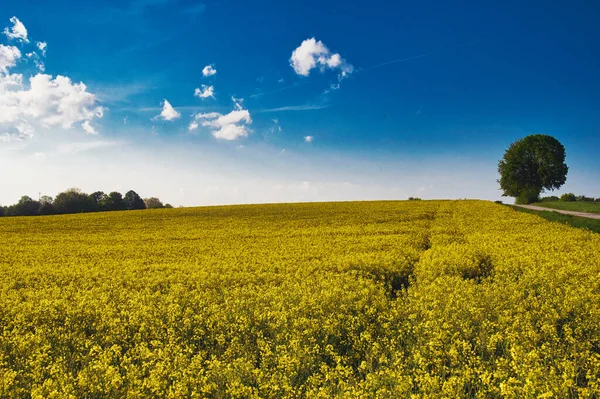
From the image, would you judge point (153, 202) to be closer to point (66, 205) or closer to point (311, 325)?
point (66, 205)

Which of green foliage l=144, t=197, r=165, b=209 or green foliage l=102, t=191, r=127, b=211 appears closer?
green foliage l=102, t=191, r=127, b=211

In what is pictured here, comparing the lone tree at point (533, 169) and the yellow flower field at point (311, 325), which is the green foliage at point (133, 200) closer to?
the yellow flower field at point (311, 325)

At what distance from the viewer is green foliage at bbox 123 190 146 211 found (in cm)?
9419

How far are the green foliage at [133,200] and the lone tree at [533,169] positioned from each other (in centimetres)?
8863

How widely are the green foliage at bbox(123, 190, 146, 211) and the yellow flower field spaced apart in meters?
78.0

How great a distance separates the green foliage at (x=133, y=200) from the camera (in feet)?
309

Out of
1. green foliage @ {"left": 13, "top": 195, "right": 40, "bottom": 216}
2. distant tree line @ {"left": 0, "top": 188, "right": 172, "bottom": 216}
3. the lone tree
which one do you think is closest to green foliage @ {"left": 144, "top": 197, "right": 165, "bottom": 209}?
distant tree line @ {"left": 0, "top": 188, "right": 172, "bottom": 216}

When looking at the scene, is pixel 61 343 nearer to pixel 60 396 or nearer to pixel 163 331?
pixel 163 331

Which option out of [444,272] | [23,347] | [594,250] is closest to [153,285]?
[23,347]

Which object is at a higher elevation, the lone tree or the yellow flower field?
the lone tree

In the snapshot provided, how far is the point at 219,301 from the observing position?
11.3 m

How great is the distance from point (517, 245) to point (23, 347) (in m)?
19.8

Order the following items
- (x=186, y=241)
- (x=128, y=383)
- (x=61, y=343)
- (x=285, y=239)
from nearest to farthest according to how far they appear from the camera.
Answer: (x=128, y=383)
(x=61, y=343)
(x=285, y=239)
(x=186, y=241)

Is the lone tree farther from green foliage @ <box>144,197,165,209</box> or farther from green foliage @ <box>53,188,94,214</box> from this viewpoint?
green foliage @ <box>144,197,165,209</box>
